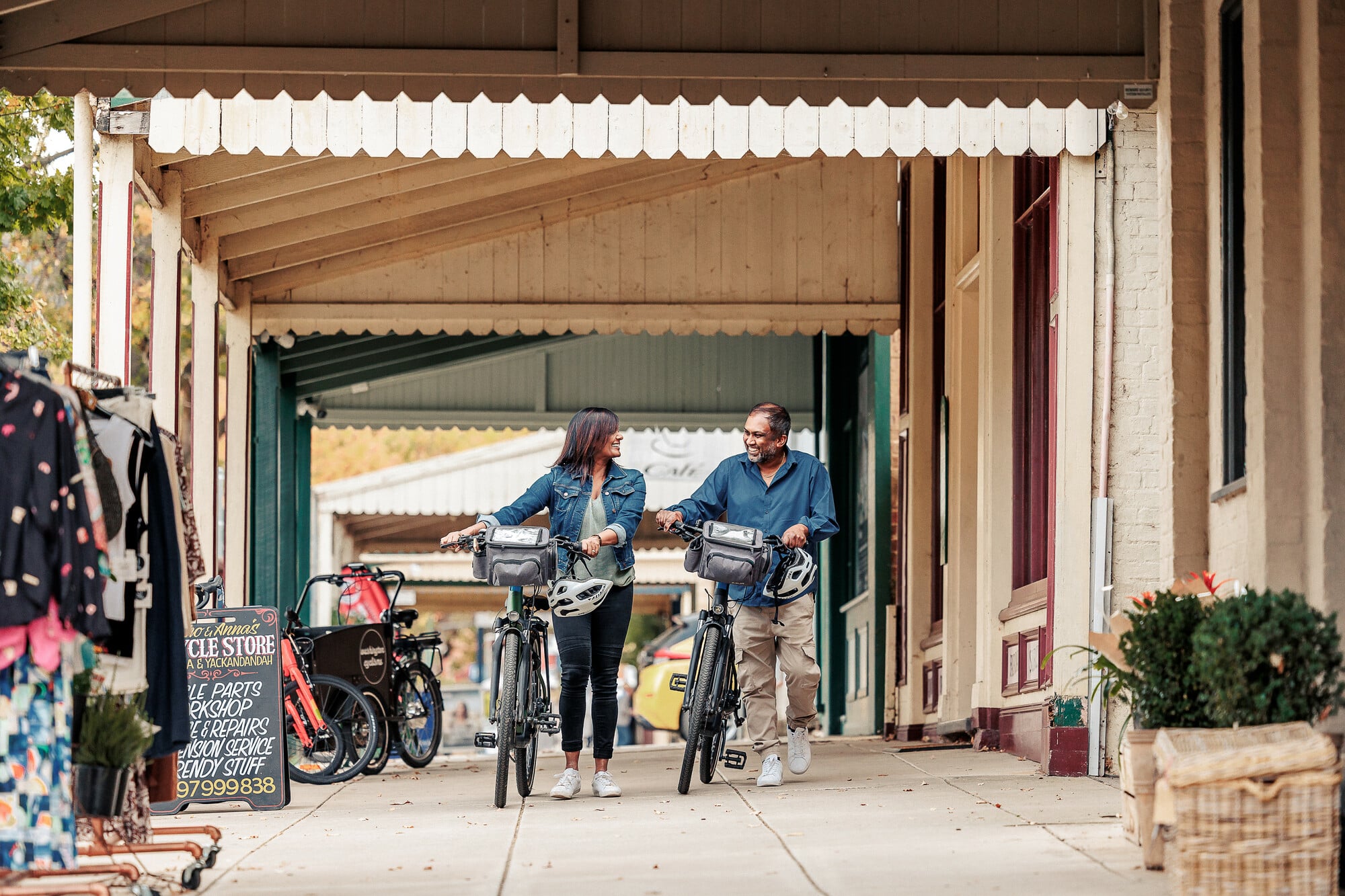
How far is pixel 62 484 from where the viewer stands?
184 inches

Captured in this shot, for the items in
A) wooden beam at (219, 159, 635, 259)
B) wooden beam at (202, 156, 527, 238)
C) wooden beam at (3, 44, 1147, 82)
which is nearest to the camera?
wooden beam at (3, 44, 1147, 82)

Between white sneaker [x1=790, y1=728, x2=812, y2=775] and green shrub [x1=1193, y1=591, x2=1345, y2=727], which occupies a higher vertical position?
green shrub [x1=1193, y1=591, x2=1345, y2=727]

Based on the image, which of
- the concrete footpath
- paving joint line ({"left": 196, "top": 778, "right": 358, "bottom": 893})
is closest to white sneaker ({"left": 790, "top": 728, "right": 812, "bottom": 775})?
the concrete footpath

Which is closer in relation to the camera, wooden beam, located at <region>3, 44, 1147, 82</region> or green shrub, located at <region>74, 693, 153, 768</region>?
green shrub, located at <region>74, 693, 153, 768</region>

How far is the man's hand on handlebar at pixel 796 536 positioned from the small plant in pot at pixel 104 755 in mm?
3382

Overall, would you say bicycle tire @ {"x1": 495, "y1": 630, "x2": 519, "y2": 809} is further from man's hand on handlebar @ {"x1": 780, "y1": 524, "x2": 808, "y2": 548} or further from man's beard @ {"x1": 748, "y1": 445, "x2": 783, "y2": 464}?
man's beard @ {"x1": 748, "y1": 445, "x2": 783, "y2": 464}

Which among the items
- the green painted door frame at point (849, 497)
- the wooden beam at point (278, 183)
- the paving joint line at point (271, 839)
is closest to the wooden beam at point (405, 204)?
the wooden beam at point (278, 183)

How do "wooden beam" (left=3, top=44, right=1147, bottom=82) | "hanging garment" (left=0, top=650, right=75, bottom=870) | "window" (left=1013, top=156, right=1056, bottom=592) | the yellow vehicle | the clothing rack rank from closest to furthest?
the clothing rack → "hanging garment" (left=0, top=650, right=75, bottom=870) → "wooden beam" (left=3, top=44, right=1147, bottom=82) → "window" (left=1013, top=156, right=1056, bottom=592) → the yellow vehicle

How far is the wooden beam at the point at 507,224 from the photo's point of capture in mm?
Result: 12312

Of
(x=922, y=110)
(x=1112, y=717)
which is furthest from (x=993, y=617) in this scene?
(x=922, y=110)

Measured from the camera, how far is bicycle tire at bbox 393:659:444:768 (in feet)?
35.5

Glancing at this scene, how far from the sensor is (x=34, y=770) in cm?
468

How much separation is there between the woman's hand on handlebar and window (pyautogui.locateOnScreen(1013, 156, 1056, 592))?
3.46 metres

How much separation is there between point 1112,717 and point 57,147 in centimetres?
1371
